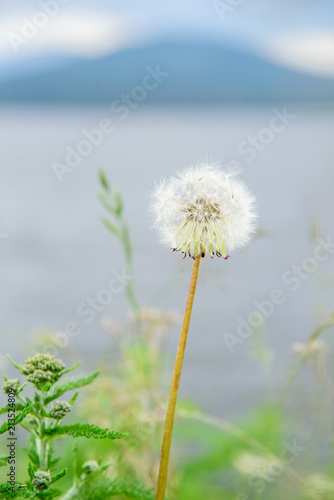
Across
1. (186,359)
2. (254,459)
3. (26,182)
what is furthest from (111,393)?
(26,182)

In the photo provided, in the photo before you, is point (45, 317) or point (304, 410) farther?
point (45, 317)

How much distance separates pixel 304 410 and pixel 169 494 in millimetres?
1254

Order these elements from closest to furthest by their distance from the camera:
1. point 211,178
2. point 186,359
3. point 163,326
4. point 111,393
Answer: point 211,178, point 111,393, point 163,326, point 186,359

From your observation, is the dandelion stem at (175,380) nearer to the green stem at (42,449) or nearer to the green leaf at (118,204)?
the green stem at (42,449)

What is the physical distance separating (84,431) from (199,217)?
467mm

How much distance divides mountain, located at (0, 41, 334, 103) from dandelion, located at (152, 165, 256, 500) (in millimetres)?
71239

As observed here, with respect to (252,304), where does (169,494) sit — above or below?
below

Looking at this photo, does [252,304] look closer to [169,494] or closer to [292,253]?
[292,253]

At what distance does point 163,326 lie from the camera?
113 inches

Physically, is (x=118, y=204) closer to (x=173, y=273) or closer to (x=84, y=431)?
(x=84, y=431)

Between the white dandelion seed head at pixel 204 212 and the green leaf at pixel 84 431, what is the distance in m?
0.36

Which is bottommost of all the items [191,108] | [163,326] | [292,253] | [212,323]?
[163,326]

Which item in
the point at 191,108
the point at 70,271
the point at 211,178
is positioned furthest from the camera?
the point at 191,108

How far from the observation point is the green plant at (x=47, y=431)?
3.76 feet
